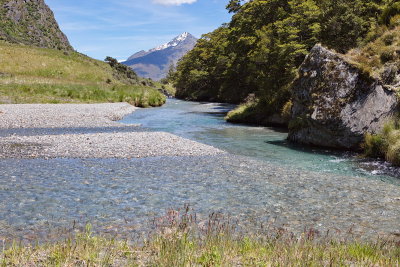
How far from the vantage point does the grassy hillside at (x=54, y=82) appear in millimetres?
50500

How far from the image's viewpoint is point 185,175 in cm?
1434

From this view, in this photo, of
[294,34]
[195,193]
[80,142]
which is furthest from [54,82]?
[195,193]

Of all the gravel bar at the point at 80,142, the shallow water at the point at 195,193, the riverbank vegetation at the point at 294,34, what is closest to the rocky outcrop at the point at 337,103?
the riverbank vegetation at the point at 294,34

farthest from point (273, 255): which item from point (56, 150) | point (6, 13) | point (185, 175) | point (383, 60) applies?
point (6, 13)

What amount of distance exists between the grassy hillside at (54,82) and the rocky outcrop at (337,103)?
36330mm

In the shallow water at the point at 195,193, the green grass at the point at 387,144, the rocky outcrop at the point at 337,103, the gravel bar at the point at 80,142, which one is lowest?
the shallow water at the point at 195,193

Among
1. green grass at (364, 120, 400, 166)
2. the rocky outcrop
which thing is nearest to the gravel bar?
the rocky outcrop

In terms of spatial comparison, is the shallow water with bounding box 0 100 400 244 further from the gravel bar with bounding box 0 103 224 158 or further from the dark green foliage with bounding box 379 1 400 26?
the dark green foliage with bounding box 379 1 400 26

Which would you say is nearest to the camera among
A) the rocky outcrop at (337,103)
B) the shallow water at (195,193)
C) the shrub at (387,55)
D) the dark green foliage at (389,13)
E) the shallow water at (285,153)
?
the shallow water at (195,193)

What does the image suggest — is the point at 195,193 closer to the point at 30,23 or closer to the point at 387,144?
the point at 387,144

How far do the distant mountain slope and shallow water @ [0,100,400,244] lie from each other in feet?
366

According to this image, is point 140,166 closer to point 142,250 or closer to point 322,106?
point 142,250

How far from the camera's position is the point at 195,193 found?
38.8 ft

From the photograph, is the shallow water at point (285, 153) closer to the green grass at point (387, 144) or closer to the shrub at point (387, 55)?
the green grass at point (387, 144)
